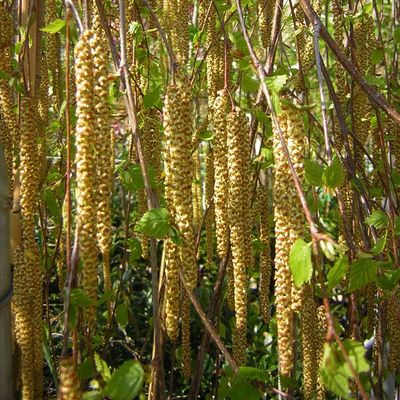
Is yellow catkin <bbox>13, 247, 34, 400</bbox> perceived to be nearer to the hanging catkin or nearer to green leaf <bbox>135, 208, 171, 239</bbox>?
green leaf <bbox>135, 208, 171, 239</bbox>

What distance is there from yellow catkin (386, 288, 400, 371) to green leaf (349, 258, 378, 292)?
0.38 m

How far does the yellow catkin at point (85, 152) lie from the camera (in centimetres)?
101

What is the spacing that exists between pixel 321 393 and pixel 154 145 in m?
0.85

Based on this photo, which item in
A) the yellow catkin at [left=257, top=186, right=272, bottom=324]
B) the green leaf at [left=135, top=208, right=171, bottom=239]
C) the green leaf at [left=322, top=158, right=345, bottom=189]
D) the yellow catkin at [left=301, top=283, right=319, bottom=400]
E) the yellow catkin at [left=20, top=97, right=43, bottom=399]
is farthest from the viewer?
the yellow catkin at [left=257, top=186, right=272, bottom=324]

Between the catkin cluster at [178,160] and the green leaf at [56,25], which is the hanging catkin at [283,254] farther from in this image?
the green leaf at [56,25]

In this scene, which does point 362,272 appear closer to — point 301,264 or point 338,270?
point 338,270

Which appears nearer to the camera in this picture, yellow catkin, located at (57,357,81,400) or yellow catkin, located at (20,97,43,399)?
yellow catkin, located at (57,357,81,400)

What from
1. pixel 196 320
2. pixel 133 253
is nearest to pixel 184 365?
pixel 133 253

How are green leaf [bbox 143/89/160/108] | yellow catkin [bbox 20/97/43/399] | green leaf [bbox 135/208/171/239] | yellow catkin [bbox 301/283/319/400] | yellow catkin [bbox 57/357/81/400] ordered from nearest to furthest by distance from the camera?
yellow catkin [bbox 57/357/81/400], green leaf [bbox 135/208/171/239], yellow catkin [bbox 20/97/43/399], yellow catkin [bbox 301/283/319/400], green leaf [bbox 143/89/160/108]

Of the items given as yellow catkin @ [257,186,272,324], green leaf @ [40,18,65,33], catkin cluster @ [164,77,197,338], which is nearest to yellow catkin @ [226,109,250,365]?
catkin cluster @ [164,77,197,338]

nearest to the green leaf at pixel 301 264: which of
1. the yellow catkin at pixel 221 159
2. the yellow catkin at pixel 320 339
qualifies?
the yellow catkin at pixel 221 159

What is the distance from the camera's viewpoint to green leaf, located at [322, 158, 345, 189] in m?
1.17

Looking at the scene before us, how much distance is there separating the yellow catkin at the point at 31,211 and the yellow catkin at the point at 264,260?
736mm

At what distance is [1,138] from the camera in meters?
1.53
